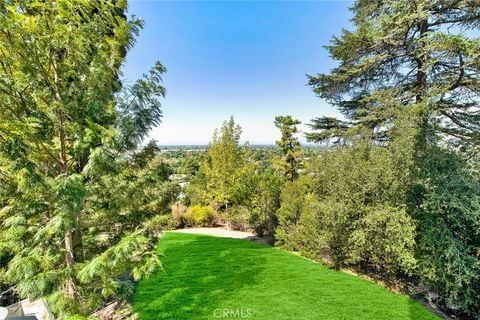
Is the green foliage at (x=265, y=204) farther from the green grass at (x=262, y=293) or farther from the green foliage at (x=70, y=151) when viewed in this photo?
the green foliage at (x=70, y=151)

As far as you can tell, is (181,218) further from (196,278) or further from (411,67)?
(411,67)

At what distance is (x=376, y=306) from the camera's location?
6031mm

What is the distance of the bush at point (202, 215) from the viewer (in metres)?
16.2

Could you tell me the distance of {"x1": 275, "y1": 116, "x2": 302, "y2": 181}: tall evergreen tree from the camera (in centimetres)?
1842

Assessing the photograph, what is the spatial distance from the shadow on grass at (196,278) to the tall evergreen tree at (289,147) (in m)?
8.32

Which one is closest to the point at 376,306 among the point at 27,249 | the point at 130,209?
the point at 130,209

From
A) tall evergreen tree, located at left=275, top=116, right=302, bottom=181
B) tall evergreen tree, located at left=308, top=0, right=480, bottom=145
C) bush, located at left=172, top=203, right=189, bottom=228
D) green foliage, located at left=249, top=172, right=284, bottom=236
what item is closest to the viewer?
tall evergreen tree, located at left=308, top=0, right=480, bottom=145

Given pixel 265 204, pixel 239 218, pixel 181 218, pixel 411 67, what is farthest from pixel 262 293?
pixel 181 218

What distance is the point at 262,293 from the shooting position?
6.63 metres

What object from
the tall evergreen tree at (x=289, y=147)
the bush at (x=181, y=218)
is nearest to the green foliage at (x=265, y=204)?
the bush at (x=181, y=218)

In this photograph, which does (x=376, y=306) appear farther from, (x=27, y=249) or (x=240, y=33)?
(x=240, y=33)

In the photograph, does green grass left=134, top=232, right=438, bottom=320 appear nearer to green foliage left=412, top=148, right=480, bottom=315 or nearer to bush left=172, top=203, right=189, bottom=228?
green foliage left=412, top=148, right=480, bottom=315

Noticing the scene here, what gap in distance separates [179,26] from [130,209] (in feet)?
29.1

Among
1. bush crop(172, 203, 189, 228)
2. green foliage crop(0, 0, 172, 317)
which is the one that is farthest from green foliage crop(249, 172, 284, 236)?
green foliage crop(0, 0, 172, 317)
